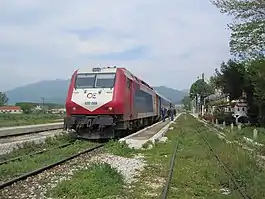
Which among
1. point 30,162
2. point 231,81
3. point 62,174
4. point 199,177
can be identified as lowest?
point 199,177

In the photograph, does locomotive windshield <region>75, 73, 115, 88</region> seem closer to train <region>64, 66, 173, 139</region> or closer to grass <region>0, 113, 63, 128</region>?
train <region>64, 66, 173, 139</region>

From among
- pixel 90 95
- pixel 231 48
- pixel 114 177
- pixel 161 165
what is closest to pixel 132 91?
pixel 90 95

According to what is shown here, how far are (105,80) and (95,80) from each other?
495mm

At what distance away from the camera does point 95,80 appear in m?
20.9

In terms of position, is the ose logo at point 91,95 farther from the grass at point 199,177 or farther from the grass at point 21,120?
the grass at point 21,120

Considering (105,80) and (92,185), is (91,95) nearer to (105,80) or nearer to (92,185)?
(105,80)

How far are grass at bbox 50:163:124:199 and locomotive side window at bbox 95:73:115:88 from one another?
10.3 metres

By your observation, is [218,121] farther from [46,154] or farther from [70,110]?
[46,154]

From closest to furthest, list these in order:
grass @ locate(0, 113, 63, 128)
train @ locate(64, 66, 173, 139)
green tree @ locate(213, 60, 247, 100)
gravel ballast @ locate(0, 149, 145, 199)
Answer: gravel ballast @ locate(0, 149, 145, 199) < train @ locate(64, 66, 173, 139) < green tree @ locate(213, 60, 247, 100) < grass @ locate(0, 113, 63, 128)

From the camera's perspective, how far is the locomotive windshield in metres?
20.7

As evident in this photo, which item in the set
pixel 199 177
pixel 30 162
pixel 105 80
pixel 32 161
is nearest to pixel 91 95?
pixel 105 80

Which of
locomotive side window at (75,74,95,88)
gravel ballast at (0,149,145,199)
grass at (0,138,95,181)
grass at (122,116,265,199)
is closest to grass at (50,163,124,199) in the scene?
gravel ballast at (0,149,145,199)

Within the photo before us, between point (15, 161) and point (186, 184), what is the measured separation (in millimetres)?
5655

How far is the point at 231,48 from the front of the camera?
27531 millimetres
